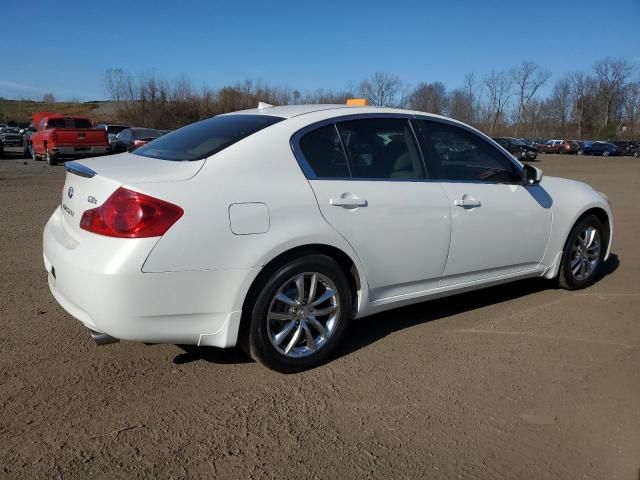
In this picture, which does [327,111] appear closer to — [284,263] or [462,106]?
[284,263]

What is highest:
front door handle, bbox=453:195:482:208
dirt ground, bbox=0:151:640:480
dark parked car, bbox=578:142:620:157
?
dark parked car, bbox=578:142:620:157

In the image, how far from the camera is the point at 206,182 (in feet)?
9.77

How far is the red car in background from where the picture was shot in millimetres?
52812

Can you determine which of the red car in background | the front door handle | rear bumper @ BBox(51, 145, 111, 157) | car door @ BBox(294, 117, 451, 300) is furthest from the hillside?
the front door handle

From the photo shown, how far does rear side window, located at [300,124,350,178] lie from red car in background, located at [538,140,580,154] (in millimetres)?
55390

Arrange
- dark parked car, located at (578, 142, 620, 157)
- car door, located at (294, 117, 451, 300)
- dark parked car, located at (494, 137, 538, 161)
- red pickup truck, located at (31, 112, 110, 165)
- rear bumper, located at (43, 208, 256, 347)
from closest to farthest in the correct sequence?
rear bumper, located at (43, 208, 256, 347), car door, located at (294, 117, 451, 300), red pickup truck, located at (31, 112, 110, 165), dark parked car, located at (494, 137, 538, 161), dark parked car, located at (578, 142, 620, 157)

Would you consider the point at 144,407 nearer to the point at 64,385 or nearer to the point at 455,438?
the point at 64,385

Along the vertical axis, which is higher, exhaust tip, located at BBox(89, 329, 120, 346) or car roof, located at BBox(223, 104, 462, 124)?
car roof, located at BBox(223, 104, 462, 124)

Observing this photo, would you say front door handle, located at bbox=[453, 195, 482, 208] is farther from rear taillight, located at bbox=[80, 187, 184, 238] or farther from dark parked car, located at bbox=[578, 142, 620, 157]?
dark parked car, located at bbox=[578, 142, 620, 157]

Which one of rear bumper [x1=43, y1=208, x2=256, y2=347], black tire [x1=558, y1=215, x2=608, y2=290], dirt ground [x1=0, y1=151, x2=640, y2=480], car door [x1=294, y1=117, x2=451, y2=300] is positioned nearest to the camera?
dirt ground [x1=0, y1=151, x2=640, y2=480]

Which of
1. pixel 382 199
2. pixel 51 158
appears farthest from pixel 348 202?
pixel 51 158

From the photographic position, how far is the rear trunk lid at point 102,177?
2959 mm

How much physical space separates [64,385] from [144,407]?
1.86ft

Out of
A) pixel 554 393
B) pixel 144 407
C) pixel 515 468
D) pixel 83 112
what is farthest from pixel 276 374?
pixel 83 112
